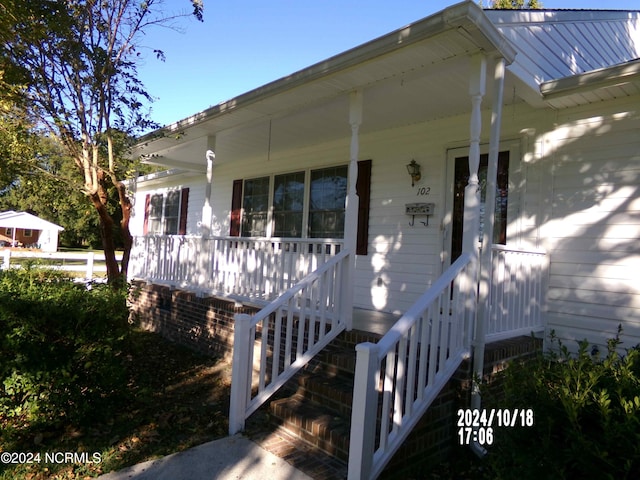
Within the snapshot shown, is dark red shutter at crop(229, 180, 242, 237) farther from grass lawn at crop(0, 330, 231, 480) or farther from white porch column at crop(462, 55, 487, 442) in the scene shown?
white porch column at crop(462, 55, 487, 442)

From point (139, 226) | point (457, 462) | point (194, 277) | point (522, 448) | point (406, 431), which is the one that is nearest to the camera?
point (522, 448)

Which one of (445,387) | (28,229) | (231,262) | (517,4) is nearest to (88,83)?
(231,262)

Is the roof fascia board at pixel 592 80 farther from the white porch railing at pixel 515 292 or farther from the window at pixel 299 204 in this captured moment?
the window at pixel 299 204

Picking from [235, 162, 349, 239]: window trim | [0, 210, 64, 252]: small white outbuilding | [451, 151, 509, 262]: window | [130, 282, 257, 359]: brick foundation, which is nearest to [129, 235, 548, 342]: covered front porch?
[130, 282, 257, 359]: brick foundation

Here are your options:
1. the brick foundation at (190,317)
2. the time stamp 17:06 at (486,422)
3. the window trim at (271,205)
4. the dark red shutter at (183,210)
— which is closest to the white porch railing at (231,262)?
the brick foundation at (190,317)

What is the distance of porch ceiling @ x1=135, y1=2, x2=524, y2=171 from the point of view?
3.51 metres

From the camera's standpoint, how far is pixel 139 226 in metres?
13.0

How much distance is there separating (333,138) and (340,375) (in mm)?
4066

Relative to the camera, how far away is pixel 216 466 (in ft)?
10.3

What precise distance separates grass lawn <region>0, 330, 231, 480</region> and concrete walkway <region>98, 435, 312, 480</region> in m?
0.18

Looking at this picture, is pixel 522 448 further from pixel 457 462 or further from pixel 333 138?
pixel 333 138

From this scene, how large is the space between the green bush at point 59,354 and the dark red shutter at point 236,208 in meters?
4.94

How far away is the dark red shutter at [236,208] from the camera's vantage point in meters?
9.00

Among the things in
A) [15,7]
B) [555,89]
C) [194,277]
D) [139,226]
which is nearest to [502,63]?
[555,89]
